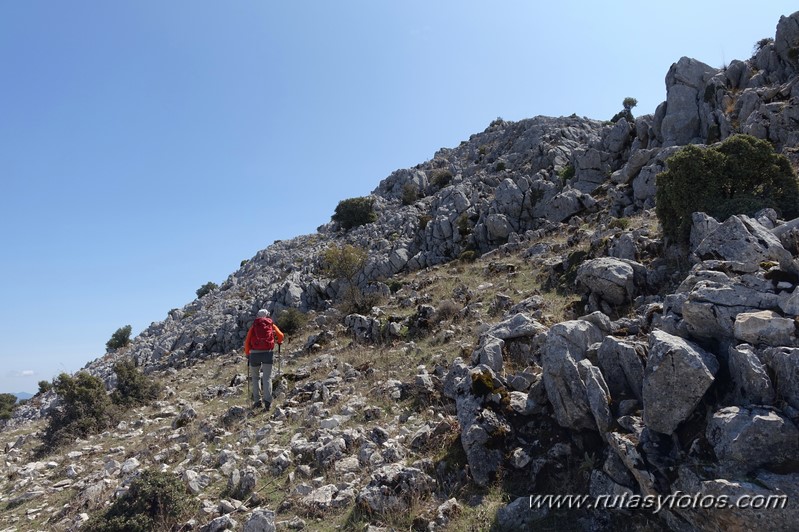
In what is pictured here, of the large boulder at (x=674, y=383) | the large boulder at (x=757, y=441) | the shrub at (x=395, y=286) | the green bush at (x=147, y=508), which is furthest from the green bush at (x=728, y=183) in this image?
the shrub at (x=395, y=286)

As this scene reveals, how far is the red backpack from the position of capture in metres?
13.7

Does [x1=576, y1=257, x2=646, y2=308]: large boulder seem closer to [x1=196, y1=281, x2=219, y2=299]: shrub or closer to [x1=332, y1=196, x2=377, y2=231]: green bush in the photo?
[x1=332, y1=196, x2=377, y2=231]: green bush

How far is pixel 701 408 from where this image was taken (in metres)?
5.66

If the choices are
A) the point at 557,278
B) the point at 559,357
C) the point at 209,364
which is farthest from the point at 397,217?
the point at 559,357

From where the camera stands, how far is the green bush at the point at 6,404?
100 feet

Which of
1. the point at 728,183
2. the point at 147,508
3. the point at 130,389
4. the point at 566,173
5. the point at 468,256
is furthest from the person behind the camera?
the point at 566,173

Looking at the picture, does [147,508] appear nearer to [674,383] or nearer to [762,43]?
[674,383]

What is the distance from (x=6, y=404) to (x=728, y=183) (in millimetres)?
50687

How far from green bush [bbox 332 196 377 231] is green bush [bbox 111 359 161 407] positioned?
37.4m

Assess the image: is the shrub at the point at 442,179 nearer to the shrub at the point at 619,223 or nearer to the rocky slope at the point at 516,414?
the shrub at the point at 619,223

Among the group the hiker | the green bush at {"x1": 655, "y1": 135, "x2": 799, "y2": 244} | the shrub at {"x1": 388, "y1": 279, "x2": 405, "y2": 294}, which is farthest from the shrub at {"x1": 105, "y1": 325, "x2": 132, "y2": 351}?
the green bush at {"x1": 655, "y1": 135, "x2": 799, "y2": 244}

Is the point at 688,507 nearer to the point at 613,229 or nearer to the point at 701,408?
the point at 701,408

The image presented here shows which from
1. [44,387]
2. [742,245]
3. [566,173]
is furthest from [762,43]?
[44,387]

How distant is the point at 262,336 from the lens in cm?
1387
